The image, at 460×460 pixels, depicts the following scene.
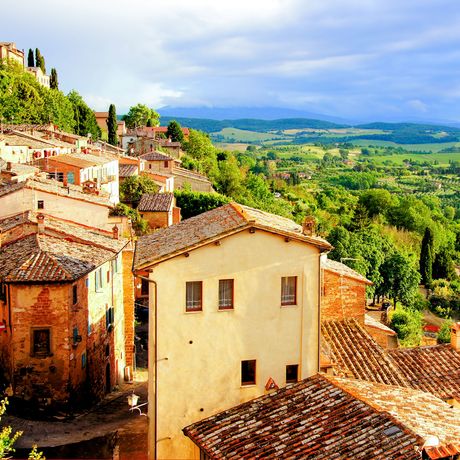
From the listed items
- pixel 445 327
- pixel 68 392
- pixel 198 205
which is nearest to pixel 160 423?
pixel 68 392

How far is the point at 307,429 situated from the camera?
14125 millimetres

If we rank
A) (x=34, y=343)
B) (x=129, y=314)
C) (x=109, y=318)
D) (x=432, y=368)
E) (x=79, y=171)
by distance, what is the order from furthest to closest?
(x=79, y=171), (x=129, y=314), (x=109, y=318), (x=34, y=343), (x=432, y=368)

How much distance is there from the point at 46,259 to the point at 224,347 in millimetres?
9704

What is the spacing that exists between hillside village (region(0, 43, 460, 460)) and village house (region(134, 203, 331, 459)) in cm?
3

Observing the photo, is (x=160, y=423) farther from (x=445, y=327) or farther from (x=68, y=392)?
(x=445, y=327)

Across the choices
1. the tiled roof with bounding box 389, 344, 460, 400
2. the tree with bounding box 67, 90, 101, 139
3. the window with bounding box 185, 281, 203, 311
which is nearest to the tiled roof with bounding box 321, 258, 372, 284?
the tiled roof with bounding box 389, 344, 460, 400

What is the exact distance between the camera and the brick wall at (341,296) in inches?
920

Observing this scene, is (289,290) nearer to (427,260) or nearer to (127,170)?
(127,170)

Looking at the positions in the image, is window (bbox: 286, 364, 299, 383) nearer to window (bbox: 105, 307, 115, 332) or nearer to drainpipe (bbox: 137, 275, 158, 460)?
drainpipe (bbox: 137, 275, 158, 460)

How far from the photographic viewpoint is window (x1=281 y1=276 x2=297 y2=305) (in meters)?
16.9

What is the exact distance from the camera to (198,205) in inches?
2108

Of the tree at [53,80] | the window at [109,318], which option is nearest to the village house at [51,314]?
the window at [109,318]

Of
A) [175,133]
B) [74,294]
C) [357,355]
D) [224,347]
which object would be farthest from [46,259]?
[175,133]

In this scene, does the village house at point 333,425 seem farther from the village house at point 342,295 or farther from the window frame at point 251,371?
the village house at point 342,295
